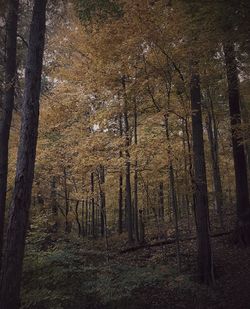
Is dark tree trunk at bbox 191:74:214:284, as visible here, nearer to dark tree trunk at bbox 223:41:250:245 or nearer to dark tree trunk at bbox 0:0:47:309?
dark tree trunk at bbox 223:41:250:245

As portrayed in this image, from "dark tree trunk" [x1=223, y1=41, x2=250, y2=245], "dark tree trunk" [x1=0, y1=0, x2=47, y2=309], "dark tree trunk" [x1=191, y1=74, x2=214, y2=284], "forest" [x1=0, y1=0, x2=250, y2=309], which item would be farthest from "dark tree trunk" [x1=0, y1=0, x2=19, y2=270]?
"dark tree trunk" [x1=223, y1=41, x2=250, y2=245]

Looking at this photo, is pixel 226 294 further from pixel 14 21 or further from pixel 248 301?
pixel 14 21

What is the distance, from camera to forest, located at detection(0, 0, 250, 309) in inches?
286

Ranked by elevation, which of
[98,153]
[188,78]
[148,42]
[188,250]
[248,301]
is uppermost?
[148,42]

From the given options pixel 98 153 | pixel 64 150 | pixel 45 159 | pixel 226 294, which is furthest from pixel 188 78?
pixel 45 159

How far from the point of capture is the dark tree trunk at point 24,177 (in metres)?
6.56

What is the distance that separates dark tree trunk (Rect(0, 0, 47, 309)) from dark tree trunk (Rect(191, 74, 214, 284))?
5014 mm

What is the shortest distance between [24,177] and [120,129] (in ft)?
31.9

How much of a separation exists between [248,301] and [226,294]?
61 centimetres

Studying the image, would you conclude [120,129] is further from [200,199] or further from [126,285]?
[126,285]

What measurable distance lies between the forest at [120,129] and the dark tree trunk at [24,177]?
2cm

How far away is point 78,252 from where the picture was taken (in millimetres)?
11703

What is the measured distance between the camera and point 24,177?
6930 mm

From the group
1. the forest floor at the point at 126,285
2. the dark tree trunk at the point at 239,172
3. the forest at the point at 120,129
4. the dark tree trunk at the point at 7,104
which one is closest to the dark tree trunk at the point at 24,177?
the forest at the point at 120,129
